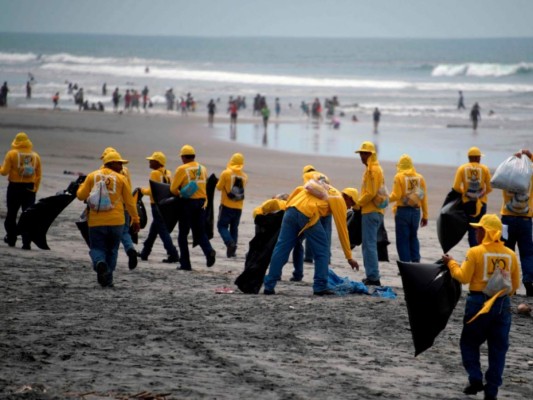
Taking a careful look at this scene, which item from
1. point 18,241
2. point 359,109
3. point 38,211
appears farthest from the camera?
point 359,109

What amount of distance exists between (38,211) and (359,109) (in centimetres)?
4529

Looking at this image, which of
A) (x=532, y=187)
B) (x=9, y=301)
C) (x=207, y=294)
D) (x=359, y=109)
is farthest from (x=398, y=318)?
(x=359, y=109)

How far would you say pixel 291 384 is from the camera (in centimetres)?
736

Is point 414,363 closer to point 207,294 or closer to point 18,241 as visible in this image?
point 207,294

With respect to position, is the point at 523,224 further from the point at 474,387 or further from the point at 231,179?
the point at 474,387

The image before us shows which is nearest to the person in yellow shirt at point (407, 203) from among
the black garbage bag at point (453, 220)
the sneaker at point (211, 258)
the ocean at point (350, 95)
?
the black garbage bag at point (453, 220)

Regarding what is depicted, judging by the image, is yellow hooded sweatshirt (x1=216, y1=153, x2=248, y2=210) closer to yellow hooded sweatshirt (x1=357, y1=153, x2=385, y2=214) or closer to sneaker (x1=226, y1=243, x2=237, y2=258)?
sneaker (x1=226, y1=243, x2=237, y2=258)

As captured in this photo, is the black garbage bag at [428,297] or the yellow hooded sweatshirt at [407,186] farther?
the yellow hooded sweatshirt at [407,186]

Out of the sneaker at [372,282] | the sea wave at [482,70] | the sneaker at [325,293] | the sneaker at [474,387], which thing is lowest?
the sneaker at [474,387]

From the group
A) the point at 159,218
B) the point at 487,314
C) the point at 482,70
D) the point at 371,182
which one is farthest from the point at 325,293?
the point at 482,70

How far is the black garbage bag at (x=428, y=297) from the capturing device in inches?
311

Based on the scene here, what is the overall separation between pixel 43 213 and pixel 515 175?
5.55 m

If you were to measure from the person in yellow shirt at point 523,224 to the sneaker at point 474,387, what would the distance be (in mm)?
4287

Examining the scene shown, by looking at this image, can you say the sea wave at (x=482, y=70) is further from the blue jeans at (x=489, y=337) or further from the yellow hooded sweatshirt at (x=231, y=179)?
the blue jeans at (x=489, y=337)
